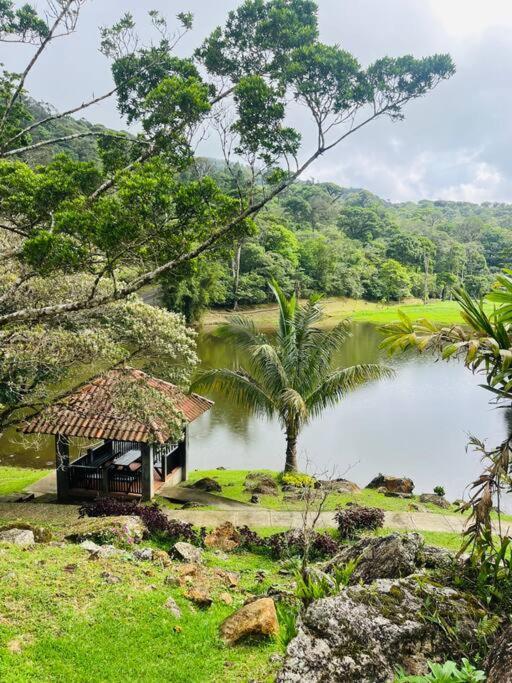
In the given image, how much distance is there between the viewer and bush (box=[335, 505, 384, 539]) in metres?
9.95

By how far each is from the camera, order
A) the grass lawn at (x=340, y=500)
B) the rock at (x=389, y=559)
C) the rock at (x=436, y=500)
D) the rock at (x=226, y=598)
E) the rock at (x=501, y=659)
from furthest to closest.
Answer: the rock at (x=436, y=500)
the grass lawn at (x=340, y=500)
the rock at (x=226, y=598)
the rock at (x=389, y=559)
the rock at (x=501, y=659)

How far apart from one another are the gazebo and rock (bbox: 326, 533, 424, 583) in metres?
6.52

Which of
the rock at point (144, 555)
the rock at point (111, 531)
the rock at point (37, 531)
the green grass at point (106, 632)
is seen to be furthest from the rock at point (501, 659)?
the rock at point (37, 531)

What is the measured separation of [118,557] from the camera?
7.12 m

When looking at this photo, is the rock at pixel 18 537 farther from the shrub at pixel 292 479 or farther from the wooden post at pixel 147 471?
the shrub at pixel 292 479

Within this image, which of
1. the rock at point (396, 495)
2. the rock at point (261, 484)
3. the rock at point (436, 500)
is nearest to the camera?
the rock at point (436, 500)

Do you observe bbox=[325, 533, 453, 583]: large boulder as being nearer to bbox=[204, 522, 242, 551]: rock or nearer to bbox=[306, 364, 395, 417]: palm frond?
bbox=[204, 522, 242, 551]: rock

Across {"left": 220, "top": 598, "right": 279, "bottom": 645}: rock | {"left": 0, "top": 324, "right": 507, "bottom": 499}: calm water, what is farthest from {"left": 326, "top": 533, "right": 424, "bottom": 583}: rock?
{"left": 0, "top": 324, "right": 507, "bottom": 499}: calm water

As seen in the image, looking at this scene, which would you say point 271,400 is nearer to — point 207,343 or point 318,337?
point 318,337

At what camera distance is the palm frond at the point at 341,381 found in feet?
44.1

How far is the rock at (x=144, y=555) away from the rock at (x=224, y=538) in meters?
1.86

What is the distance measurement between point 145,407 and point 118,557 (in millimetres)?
4113

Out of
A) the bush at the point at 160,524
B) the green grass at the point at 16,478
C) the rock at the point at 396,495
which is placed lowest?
the rock at the point at 396,495

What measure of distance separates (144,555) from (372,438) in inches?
539
